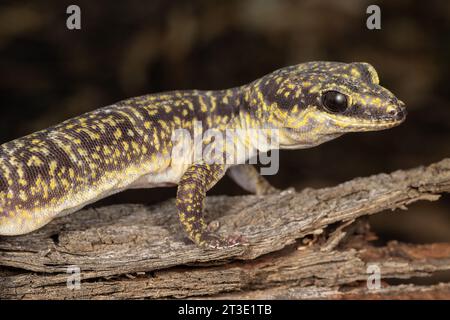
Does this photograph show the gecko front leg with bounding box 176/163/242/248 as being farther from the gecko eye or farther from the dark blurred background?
the dark blurred background

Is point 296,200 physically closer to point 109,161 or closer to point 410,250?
point 410,250

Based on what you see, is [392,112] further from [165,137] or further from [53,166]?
[53,166]

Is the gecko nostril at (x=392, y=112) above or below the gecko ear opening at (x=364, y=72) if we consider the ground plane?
below

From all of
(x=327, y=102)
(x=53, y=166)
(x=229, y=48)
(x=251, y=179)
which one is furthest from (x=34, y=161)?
(x=229, y=48)

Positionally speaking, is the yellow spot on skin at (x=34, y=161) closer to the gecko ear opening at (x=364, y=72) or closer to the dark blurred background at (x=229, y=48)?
the gecko ear opening at (x=364, y=72)

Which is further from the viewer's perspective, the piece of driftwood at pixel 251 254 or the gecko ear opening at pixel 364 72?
the gecko ear opening at pixel 364 72

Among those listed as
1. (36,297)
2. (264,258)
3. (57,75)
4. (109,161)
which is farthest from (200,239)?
(57,75)

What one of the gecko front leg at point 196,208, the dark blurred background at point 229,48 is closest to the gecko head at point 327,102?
the gecko front leg at point 196,208
